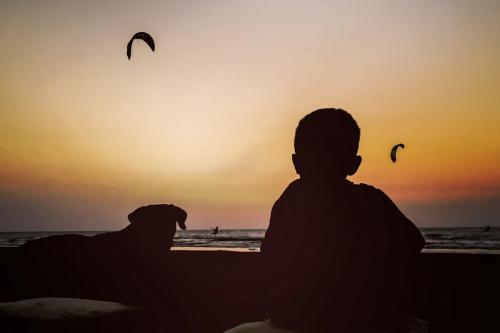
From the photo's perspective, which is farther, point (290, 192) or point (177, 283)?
point (177, 283)

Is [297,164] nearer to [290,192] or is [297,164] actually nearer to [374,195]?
[290,192]

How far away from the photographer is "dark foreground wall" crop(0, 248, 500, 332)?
3375mm

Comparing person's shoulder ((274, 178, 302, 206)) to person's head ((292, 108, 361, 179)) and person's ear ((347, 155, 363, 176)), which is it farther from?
person's ear ((347, 155, 363, 176))

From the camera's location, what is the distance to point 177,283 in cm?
382

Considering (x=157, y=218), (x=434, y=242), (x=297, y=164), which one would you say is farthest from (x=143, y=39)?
(x=434, y=242)

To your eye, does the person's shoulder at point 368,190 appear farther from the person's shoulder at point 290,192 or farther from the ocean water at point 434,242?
the ocean water at point 434,242

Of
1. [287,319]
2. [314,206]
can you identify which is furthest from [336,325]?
[314,206]

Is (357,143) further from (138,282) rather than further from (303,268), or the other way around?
(138,282)

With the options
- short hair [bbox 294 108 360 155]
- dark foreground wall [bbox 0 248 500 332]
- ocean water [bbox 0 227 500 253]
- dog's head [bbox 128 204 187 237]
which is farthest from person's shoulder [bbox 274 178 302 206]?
ocean water [bbox 0 227 500 253]

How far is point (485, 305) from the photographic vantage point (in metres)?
3.16

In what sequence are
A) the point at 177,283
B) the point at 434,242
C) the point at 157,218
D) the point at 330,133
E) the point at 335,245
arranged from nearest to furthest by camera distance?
the point at 335,245 → the point at 330,133 → the point at 177,283 → the point at 157,218 → the point at 434,242

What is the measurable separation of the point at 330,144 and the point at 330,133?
0.04m

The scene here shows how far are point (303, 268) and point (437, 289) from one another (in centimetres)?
234

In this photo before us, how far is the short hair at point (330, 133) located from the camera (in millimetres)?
1646
